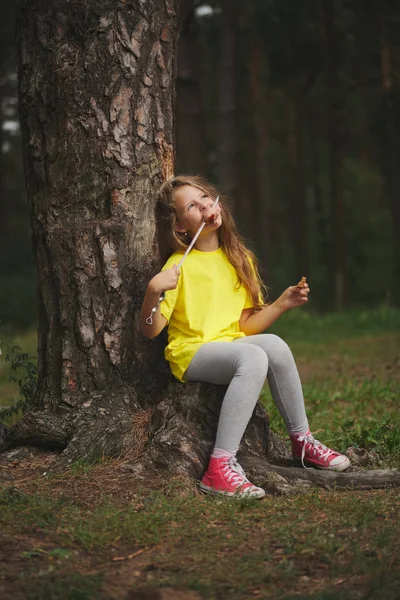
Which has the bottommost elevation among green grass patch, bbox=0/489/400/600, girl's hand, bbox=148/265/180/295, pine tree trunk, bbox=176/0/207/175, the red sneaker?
green grass patch, bbox=0/489/400/600

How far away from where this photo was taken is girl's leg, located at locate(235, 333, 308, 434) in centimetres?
446

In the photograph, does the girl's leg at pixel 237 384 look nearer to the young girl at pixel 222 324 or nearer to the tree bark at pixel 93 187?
the young girl at pixel 222 324

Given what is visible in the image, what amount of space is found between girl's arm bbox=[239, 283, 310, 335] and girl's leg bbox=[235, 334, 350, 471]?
0.19 m

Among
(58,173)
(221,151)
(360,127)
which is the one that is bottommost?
(58,173)

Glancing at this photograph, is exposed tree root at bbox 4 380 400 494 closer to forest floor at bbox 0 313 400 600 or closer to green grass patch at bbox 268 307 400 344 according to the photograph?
forest floor at bbox 0 313 400 600

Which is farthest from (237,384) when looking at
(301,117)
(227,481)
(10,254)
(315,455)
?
(301,117)

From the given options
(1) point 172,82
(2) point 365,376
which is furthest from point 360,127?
(1) point 172,82

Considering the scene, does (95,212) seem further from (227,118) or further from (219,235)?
(227,118)

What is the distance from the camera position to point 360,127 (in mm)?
26547

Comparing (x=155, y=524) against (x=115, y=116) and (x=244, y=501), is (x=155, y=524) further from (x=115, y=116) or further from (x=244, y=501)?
(x=115, y=116)

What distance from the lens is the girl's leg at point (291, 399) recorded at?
176 inches

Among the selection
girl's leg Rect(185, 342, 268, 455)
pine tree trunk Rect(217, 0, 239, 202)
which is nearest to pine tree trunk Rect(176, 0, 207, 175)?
pine tree trunk Rect(217, 0, 239, 202)

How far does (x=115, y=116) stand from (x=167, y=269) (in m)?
0.90

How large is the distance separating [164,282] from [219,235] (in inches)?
28.3
